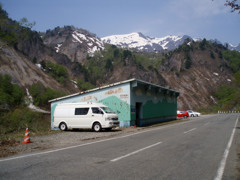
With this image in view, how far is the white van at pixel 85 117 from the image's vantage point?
59.8ft

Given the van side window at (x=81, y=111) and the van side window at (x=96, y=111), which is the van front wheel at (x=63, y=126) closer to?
the van side window at (x=81, y=111)

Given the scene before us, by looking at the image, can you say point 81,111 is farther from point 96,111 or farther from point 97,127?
point 97,127

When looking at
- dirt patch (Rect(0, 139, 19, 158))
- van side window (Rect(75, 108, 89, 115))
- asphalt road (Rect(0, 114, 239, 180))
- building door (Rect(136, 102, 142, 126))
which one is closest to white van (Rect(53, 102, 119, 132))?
van side window (Rect(75, 108, 89, 115))

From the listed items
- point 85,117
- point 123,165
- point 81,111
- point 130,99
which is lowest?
point 123,165

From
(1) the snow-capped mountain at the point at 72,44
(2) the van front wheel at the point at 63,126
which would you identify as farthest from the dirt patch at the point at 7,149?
(1) the snow-capped mountain at the point at 72,44

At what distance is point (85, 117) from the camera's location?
1878cm

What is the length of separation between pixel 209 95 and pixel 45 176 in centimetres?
10821

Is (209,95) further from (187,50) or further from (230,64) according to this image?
(230,64)

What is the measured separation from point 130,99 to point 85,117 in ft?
18.9

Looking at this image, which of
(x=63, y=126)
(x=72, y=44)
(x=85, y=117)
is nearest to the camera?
(x=85, y=117)

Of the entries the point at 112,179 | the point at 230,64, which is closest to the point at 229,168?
the point at 112,179

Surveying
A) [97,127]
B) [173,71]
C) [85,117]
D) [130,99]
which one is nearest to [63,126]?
[85,117]

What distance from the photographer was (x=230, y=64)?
131875 mm

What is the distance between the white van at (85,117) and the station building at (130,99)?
4.29 metres
